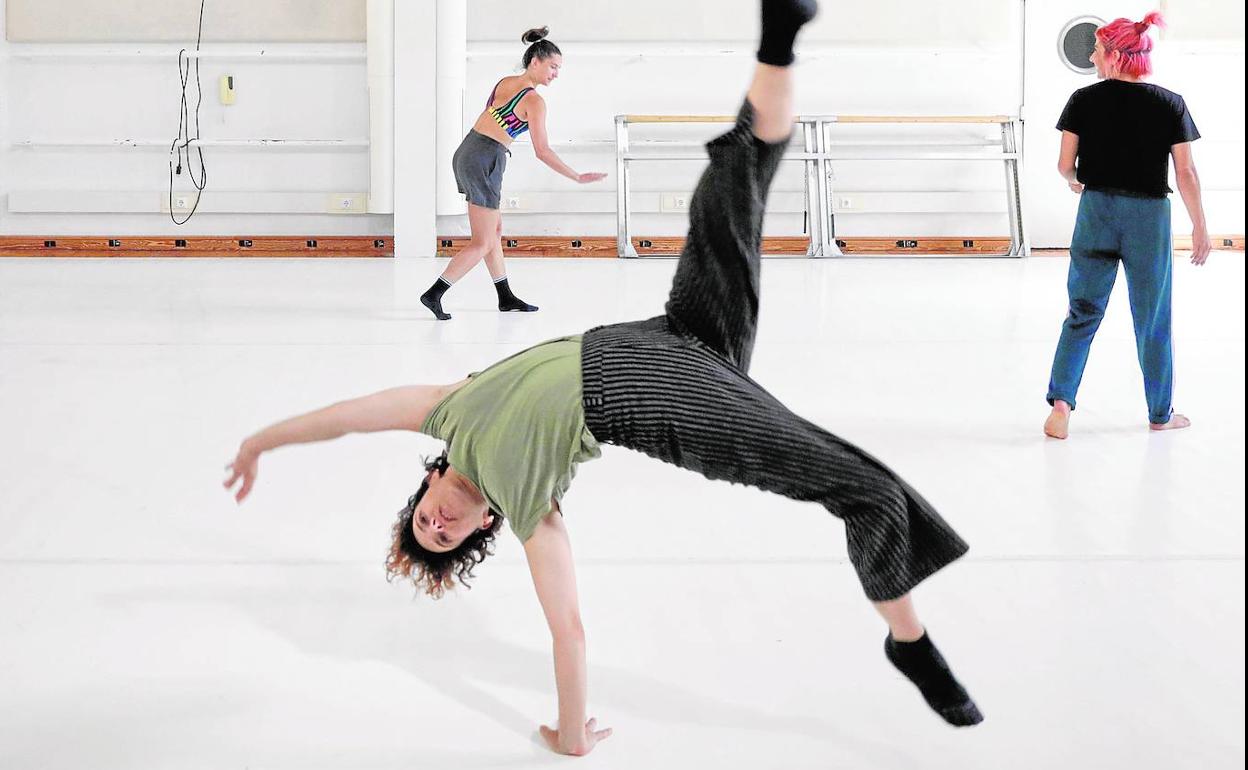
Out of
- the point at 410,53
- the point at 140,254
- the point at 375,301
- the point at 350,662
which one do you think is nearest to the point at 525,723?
the point at 350,662

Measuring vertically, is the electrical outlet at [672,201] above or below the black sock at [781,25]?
below

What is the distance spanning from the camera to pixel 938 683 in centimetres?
162

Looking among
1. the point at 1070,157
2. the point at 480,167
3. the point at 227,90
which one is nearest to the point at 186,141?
the point at 227,90

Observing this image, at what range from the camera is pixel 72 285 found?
7.05 metres

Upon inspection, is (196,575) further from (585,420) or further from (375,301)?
(375,301)

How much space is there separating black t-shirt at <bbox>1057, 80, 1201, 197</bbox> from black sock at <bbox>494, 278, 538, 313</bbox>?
9.64 feet

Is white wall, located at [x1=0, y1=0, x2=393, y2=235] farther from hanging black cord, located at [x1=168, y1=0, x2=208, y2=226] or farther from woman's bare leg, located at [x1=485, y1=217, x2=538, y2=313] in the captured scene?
woman's bare leg, located at [x1=485, y1=217, x2=538, y2=313]

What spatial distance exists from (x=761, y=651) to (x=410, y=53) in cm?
734

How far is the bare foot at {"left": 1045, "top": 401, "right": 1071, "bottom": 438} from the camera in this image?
138 inches

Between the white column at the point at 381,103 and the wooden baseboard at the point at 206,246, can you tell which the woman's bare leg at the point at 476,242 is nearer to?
the white column at the point at 381,103

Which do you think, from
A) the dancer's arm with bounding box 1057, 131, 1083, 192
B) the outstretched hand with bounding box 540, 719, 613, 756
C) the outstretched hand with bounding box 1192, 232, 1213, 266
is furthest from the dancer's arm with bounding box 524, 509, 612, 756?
the outstretched hand with bounding box 1192, 232, 1213, 266

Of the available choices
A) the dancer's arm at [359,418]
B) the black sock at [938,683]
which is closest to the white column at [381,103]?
the dancer's arm at [359,418]

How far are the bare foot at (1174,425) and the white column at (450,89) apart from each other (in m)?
5.80

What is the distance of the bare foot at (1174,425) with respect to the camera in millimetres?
3596
